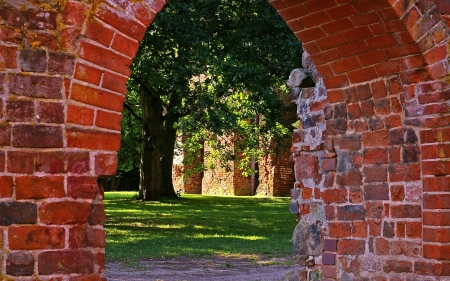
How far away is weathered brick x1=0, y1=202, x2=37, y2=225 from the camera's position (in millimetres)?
3238

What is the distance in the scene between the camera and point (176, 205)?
23.0m

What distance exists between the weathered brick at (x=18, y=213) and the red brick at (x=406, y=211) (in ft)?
9.07

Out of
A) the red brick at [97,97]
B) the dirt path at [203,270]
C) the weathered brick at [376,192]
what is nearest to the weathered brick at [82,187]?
the red brick at [97,97]

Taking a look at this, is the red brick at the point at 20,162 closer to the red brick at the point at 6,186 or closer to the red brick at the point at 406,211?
the red brick at the point at 6,186

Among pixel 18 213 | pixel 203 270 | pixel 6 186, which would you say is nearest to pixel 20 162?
pixel 6 186

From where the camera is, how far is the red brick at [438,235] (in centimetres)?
483

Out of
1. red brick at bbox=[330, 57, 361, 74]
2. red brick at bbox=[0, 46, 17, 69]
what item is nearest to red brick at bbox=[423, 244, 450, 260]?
red brick at bbox=[330, 57, 361, 74]

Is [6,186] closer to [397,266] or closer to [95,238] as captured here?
[95,238]

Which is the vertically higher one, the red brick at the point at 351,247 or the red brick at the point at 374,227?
the red brick at the point at 374,227

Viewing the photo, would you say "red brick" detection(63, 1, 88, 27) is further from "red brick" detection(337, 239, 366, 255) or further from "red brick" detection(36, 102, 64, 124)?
"red brick" detection(337, 239, 366, 255)

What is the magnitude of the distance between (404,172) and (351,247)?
71cm

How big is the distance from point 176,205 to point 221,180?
10528 millimetres

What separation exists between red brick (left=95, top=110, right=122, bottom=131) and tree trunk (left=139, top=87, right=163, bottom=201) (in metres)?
18.8

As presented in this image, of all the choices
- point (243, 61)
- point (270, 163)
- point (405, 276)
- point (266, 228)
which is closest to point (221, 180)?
point (270, 163)
